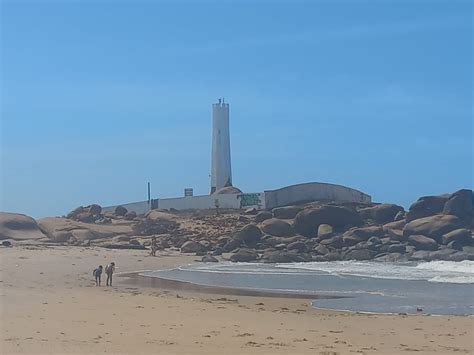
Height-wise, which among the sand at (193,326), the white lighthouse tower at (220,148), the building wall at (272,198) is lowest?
the sand at (193,326)

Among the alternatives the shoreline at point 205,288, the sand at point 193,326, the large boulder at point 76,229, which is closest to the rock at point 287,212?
the large boulder at point 76,229

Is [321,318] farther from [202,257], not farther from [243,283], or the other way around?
[202,257]

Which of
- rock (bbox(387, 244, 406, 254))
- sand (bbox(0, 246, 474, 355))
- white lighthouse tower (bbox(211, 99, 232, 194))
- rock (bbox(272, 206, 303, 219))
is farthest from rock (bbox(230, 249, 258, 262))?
white lighthouse tower (bbox(211, 99, 232, 194))

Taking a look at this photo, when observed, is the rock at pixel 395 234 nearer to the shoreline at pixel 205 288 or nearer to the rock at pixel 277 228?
the rock at pixel 277 228

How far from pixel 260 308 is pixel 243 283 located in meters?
8.24

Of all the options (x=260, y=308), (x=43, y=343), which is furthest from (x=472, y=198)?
(x=43, y=343)

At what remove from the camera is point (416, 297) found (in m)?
22.0

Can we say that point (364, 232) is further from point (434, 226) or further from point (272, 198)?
point (272, 198)

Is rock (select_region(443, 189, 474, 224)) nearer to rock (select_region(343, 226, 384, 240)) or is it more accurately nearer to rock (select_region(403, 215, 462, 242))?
rock (select_region(403, 215, 462, 242))

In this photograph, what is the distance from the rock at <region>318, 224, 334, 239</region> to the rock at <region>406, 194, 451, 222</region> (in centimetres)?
465

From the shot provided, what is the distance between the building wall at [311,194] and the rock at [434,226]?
12932mm

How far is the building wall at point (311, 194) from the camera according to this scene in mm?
54281

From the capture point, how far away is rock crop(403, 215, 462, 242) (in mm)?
41812

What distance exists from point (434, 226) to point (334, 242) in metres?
5.49
